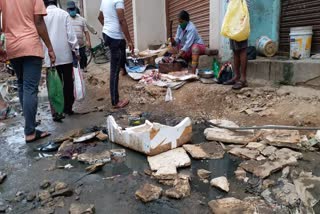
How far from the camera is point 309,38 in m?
4.49

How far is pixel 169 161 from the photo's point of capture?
8.91 ft

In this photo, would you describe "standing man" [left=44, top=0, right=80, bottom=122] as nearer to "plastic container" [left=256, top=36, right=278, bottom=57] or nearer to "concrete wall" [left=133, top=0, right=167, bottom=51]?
"plastic container" [left=256, top=36, right=278, bottom=57]

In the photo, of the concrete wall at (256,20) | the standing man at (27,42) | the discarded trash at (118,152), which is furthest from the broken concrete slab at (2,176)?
the concrete wall at (256,20)

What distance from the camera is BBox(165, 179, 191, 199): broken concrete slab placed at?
2203 mm

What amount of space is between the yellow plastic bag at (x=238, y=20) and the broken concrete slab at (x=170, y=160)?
2192mm

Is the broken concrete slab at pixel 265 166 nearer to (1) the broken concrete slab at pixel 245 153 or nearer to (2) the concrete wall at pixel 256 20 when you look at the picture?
(1) the broken concrete slab at pixel 245 153

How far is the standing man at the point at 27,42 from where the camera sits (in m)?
3.24

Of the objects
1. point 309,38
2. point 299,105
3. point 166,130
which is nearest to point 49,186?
point 166,130

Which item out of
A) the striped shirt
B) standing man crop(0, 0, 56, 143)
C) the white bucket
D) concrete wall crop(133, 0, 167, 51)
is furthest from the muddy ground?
concrete wall crop(133, 0, 167, 51)

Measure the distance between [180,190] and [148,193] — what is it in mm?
241

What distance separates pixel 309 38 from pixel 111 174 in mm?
3606

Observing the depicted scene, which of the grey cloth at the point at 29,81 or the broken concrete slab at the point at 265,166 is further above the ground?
the grey cloth at the point at 29,81

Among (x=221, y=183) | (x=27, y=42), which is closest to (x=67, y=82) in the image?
(x=27, y=42)

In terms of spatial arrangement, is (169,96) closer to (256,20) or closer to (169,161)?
(256,20)
